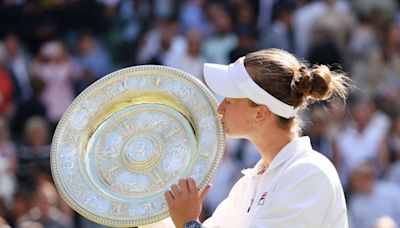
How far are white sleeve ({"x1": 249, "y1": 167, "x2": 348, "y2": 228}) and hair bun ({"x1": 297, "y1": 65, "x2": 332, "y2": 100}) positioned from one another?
27cm

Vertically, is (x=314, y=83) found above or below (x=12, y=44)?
above

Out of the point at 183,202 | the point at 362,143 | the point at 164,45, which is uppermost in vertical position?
the point at 183,202

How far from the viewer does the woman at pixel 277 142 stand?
3.97 metres

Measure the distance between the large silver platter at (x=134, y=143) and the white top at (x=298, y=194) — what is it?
8.4 inches

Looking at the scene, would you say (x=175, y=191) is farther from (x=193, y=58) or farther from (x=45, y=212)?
(x=193, y=58)

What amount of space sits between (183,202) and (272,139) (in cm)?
41

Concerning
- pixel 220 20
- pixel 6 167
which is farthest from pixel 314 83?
pixel 220 20

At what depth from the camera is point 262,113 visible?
4.11m

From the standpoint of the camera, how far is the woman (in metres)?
3.97

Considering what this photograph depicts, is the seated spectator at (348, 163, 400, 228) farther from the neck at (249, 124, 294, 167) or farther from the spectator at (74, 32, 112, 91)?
the neck at (249, 124, 294, 167)

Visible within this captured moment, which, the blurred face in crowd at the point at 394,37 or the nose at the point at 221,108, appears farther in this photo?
the blurred face in crowd at the point at 394,37

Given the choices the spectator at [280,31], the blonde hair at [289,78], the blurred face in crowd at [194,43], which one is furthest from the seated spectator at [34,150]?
the blonde hair at [289,78]

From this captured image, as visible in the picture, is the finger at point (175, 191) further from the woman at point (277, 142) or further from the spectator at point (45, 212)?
the spectator at point (45, 212)

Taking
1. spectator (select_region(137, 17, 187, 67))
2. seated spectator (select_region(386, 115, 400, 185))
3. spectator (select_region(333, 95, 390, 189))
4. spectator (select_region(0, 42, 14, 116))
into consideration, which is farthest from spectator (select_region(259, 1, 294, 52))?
spectator (select_region(0, 42, 14, 116))
